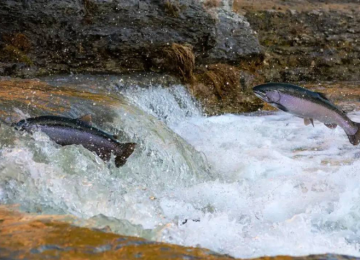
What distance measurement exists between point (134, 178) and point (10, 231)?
197 cm

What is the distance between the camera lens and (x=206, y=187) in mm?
4414

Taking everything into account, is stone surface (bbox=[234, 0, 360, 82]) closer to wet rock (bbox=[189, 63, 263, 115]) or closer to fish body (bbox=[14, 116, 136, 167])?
wet rock (bbox=[189, 63, 263, 115])

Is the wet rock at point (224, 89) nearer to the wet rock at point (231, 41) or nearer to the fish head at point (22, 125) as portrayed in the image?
the wet rock at point (231, 41)

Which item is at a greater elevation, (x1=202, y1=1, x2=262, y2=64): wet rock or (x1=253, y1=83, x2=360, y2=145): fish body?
(x1=253, y1=83, x2=360, y2=145): fish body

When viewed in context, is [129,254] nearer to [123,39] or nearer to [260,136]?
[260,136]

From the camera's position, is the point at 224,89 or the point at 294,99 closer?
the point at 294,99

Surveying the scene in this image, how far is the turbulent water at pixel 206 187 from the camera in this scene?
306 centimetres

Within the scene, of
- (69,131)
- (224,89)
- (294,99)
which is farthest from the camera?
(224,89)

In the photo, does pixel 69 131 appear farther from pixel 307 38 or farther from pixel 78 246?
pixel 307 38

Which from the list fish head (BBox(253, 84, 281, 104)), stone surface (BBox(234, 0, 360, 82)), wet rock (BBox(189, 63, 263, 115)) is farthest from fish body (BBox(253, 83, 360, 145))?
stone surface (BBox(234, 0, 360, 82))

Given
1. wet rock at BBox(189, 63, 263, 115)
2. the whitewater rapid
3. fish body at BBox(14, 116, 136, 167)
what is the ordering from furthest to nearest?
wet rock at BBox(189, 63, 263, 115)
fish body at BBox(14, 116, 136, 167)
the whitewater rapid

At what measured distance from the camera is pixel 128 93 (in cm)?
686

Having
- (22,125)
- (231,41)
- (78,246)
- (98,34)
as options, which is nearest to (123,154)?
(22,125)

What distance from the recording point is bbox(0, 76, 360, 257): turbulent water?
3064 mm
